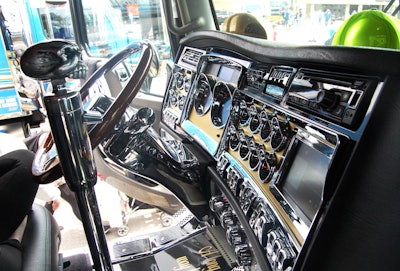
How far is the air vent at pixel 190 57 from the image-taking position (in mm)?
1719

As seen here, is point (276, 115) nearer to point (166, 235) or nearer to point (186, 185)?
point (186, 185)

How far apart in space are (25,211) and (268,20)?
157cm

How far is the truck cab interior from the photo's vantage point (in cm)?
61

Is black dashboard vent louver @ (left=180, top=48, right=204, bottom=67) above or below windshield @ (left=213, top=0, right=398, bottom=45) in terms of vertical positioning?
below

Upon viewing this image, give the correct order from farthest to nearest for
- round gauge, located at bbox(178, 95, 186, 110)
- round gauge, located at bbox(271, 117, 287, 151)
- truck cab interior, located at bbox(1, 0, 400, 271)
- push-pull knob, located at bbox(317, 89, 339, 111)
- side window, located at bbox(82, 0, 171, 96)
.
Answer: side window, located at bbox(82, 0, 171, 96) → round gauge, located at bbox(178, 95, 186, 110) → round gauge, located at bbox(271, 117, 287, 151) → push-pull knob, located at bbox(317, 89, 339, 111) → truck cab interior, located at bbox(1, 0, 400, 271)

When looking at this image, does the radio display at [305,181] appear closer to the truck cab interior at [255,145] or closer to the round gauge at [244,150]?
the truck cab interior at [255,145]

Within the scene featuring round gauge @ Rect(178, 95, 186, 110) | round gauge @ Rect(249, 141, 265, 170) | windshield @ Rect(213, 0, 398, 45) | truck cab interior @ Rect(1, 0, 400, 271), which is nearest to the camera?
truck cab interior @ Rect(1, 0, 400, 271)

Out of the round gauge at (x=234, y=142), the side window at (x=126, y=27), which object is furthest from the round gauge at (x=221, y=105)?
the side window at (x=126, y=27)

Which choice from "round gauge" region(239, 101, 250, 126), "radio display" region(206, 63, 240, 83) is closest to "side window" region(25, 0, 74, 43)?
"radio display" region(206, 63, 240, 83)

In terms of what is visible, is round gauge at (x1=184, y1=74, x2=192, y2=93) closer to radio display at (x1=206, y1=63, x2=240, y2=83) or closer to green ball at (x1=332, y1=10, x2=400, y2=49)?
radio display at (x1=206, y1=63, x2=240, y2=83)

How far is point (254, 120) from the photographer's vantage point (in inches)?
44.4

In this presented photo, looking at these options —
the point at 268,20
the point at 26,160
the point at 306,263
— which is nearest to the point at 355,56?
the point at 306,263

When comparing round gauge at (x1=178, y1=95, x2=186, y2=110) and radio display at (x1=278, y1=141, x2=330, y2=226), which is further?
round gauge at (x1=178, y1=95, x2=186, y2=110)

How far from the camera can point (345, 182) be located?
64 cm
